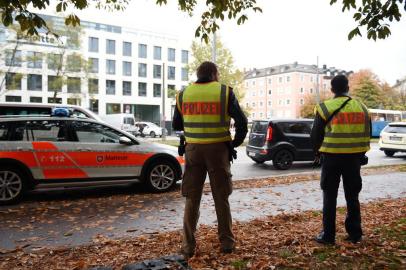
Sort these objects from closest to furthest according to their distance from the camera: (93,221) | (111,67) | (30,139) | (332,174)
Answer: (332,174) < (93,221) < (30,139) < (111,67)

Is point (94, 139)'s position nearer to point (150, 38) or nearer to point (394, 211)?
point (394, 211)

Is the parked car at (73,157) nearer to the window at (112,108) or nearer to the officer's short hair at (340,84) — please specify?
the officer's short hair at (340,84)

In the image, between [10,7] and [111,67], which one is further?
[111,67]

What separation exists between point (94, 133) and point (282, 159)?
286 inches

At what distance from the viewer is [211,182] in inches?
161

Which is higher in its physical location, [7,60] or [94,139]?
[7,60]

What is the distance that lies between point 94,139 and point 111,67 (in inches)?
2110

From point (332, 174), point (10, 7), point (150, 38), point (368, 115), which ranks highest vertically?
point (150, 38)

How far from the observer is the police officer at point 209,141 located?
399 cm

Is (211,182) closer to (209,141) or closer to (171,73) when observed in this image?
(209,141)

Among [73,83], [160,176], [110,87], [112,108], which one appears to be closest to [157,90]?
[110,87]

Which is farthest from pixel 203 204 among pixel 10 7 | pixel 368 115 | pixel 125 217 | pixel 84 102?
pixel 84 102

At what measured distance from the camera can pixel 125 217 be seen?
20.6 feet

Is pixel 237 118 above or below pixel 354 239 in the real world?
above
